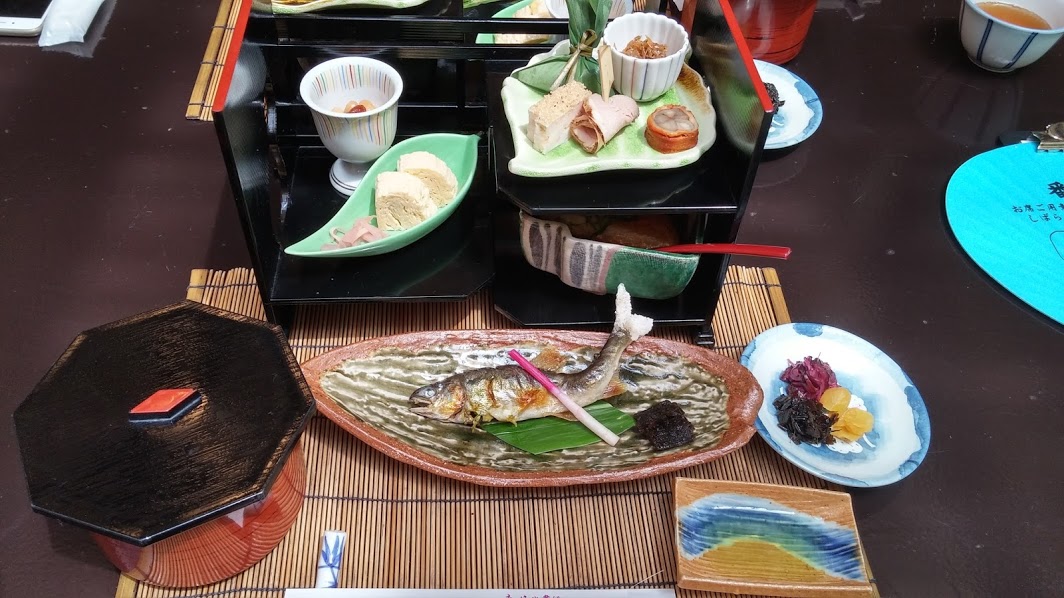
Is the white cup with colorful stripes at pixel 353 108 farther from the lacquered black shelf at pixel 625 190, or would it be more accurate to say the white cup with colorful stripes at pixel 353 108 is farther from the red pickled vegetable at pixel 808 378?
the red pickled vegetable at pixel 808 378

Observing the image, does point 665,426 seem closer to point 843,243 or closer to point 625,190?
point 625,190

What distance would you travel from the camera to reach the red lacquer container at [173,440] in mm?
880

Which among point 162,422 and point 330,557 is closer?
point 162,422

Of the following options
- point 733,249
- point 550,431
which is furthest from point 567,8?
point 550,431

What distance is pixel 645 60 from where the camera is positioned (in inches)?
46.6

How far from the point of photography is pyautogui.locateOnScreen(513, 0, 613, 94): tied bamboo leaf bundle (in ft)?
4.06

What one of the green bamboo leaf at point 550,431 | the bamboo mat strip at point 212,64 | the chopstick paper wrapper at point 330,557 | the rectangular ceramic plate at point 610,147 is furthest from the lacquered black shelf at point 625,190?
the bamboo mat strip at point 212,64

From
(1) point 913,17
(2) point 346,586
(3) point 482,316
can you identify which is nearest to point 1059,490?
(3) point 482,316

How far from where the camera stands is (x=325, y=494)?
3.87 feet

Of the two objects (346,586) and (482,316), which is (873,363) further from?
(346,586)

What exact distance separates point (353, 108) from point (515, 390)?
2.09 feet

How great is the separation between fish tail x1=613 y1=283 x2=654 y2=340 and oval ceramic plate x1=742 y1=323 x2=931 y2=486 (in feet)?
0.78

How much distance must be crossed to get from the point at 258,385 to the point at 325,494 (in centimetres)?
27

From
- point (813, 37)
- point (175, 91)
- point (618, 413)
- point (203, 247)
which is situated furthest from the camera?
point (813, 37)
